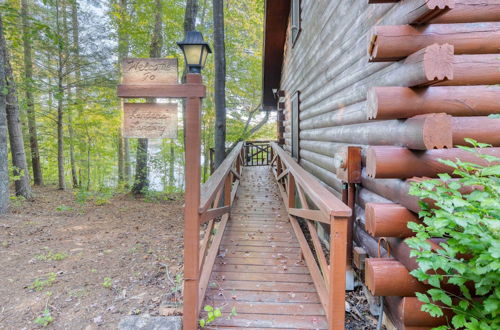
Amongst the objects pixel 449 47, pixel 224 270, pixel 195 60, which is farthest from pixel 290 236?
pixel 449 47

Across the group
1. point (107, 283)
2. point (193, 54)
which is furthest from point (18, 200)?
point (193, 54)

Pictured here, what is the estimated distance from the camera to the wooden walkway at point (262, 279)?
2643 millimetres

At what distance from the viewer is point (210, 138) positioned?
50.9ft

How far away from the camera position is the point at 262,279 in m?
3.32

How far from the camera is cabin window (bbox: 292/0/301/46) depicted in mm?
7406

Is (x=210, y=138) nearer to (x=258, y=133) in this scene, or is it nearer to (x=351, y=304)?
(x=258, y=133)

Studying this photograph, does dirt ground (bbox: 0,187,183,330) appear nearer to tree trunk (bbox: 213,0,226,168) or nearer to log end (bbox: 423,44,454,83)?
tree trunk (bbox: 213,0,226,168)

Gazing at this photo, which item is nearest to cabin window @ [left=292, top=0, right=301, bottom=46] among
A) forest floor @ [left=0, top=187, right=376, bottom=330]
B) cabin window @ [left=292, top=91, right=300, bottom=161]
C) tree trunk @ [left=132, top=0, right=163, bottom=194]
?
cabin window @ [left=292, top=91, right=300, bottom=161]

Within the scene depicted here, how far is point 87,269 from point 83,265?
16cm

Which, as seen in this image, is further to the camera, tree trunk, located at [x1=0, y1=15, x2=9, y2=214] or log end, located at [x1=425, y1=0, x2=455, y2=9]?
tree trunk, located at [x1=0, y1=15, x2=9, y2=214]

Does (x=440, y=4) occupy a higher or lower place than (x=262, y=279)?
higher

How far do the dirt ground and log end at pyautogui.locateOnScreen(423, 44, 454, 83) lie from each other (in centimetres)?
317

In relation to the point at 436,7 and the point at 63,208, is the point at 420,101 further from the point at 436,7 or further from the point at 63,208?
the point at 63,208

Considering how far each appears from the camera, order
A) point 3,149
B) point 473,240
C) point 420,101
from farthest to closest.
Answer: point 3,149 < point 420,101 < point 473,240
